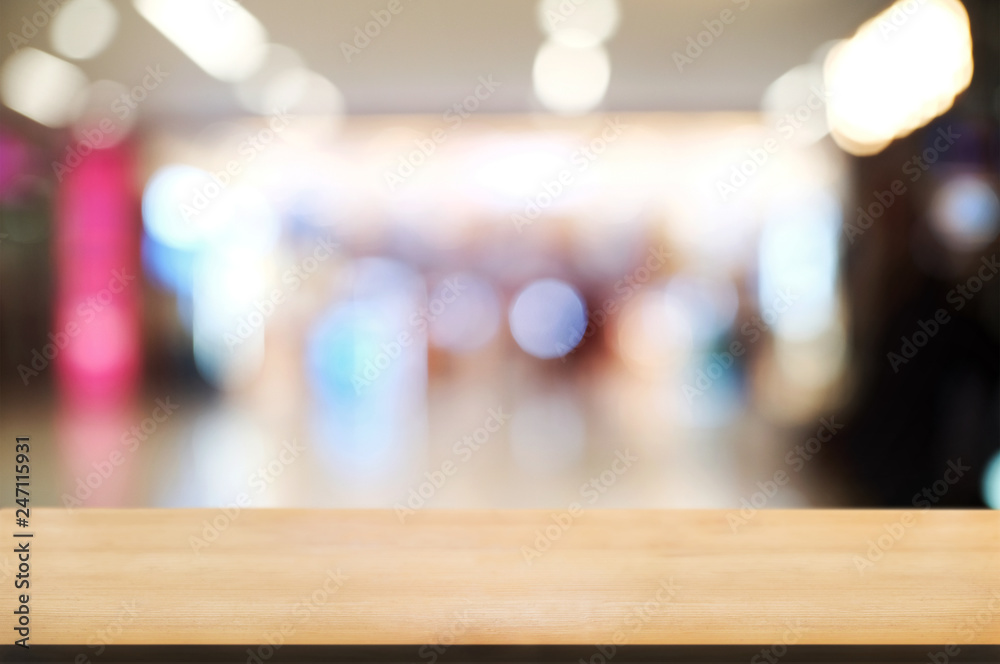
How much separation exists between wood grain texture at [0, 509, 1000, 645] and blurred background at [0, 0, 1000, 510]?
211 cm

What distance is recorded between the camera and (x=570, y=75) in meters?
5.19

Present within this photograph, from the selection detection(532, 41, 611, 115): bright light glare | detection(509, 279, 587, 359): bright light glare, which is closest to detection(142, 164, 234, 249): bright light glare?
detection(509, 279, 587, 359): bright light glare

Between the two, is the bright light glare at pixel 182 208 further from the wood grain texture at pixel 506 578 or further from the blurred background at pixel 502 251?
the wood grain texture at pixel 506 578

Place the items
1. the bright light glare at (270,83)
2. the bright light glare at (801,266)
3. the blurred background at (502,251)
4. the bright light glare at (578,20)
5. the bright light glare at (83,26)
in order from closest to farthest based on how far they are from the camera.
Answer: the blurred background at (502,251) < the bright light glare at (578,20) < the bright light glare at (83,26) < the bright light glare at (270,83) < the bright light glare at (801,266)

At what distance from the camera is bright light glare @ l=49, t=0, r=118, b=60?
4281 millimetres

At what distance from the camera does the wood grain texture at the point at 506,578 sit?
0.32 meters

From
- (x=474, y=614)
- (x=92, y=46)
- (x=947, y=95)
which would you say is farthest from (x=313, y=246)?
(x=474, y=614)

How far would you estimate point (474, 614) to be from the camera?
0.33m

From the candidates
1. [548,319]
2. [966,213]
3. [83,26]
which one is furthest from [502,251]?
[966,213]

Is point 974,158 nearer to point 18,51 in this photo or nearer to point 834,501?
point 834,501

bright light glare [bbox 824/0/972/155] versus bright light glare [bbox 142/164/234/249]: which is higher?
bright light glare [bbox 142/164/234/249]

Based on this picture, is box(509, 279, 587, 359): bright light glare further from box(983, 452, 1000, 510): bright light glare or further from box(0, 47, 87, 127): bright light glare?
box(983, 452, 1000, 510): bright light glare

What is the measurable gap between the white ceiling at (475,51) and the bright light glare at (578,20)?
0.09 m

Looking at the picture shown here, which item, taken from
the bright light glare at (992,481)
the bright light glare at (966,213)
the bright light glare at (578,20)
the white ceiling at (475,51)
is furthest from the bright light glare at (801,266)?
the bright light glare at (992,481)
